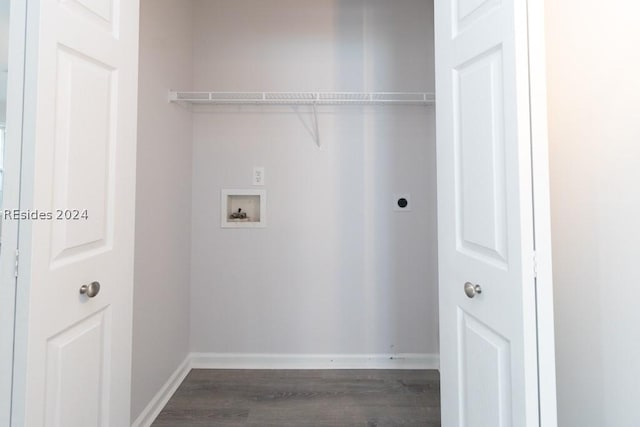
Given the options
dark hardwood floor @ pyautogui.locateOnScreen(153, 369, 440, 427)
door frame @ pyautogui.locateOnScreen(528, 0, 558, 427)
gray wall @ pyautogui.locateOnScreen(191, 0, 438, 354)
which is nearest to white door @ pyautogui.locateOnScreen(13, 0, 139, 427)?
dark hardwood floor @ pyautogui.locateOnScreen(153, 369, 440, 427)

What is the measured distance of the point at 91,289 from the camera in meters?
0.92

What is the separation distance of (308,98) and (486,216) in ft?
4.90

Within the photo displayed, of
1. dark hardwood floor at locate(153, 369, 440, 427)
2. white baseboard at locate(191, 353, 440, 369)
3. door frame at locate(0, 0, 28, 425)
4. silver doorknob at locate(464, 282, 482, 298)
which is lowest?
dark hardwood floor at locate(153, 369, 440, 427)

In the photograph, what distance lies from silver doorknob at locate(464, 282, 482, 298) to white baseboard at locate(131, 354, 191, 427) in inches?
65.0

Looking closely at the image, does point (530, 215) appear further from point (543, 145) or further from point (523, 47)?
point (523, 47)

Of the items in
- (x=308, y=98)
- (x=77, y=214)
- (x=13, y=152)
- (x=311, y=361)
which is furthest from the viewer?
(x=311, y=361)

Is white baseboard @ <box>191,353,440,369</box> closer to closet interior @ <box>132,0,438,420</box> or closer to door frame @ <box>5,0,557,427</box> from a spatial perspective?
closet interior @ <box>132,0,438,420</box>

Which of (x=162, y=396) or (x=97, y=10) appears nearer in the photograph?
(x=97, y=10)

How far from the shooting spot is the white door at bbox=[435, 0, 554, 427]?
771 millimetres

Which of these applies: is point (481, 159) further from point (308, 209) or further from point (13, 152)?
point (308, 209)

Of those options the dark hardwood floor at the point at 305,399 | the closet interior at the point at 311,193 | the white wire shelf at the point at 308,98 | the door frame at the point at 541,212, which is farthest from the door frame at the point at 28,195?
the closet interior at the point at 311,193

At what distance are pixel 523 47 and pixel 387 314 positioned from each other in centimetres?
180

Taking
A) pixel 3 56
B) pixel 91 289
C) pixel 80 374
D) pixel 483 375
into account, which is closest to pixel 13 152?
pixel 3 56

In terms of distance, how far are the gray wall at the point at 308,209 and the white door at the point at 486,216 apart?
1.03 meters
